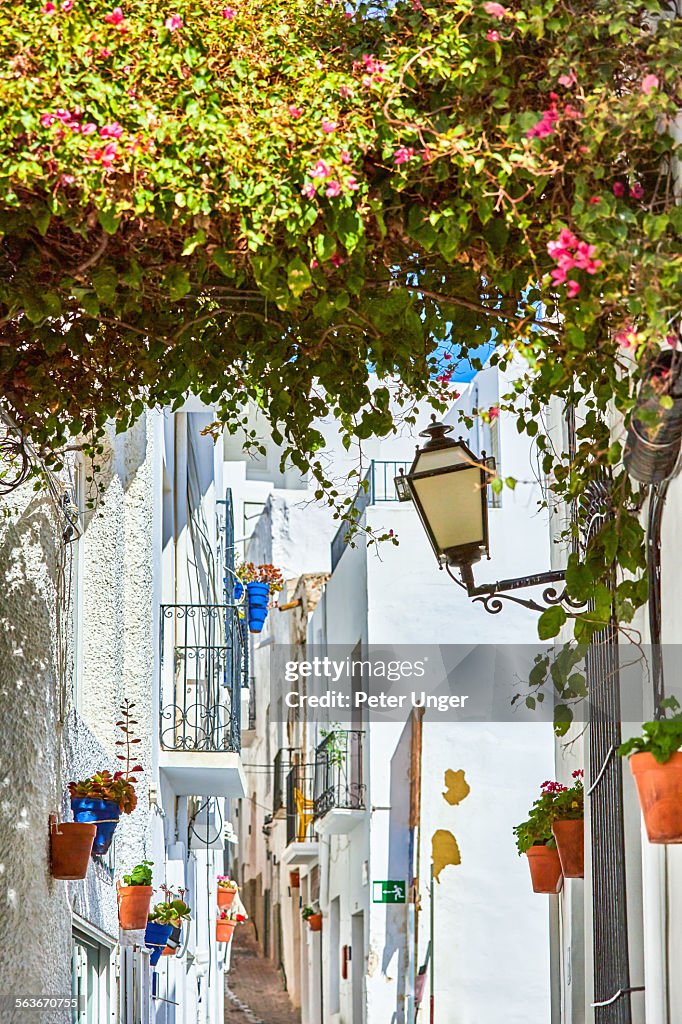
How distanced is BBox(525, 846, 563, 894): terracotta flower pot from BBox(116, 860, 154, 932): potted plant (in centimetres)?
234

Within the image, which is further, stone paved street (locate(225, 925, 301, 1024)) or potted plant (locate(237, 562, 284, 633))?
stone paved street (locate(225, 925, 301, 1024))

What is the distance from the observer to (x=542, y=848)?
25.1 feet

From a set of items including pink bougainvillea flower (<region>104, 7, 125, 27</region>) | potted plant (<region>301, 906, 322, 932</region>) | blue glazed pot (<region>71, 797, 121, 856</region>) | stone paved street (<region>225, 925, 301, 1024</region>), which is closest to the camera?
pink bougainvillea flower (<region>104, 7, 125, 27</region>)

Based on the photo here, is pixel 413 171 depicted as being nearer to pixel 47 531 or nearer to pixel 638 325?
pixel 638 325

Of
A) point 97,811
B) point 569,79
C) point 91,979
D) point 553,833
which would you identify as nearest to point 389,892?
point 91,979

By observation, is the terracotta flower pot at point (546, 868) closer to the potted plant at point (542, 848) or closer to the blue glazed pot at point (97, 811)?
the potted plant at point (542, 848)

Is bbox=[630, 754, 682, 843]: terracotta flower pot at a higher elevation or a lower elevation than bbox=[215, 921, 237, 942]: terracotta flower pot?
higher

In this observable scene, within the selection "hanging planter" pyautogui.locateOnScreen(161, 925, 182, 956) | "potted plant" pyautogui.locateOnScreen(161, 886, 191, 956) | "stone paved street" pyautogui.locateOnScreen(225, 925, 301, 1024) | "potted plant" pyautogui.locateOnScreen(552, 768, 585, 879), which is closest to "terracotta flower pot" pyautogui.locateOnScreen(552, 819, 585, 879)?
"potted plant" pyautogui.locateOnScreen(552, 768, 585, 879)

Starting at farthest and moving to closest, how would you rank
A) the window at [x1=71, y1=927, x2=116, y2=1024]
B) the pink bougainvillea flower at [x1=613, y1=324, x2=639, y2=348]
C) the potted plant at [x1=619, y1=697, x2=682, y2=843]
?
the window at [x1=71, y1=927, x2=116, y2=1024]
the potted plant at [x1=619, y1=697, x2=682, y2=843]
the pink bougainvillea flower at [x1=613, y1=324, x2=639, y2=348]

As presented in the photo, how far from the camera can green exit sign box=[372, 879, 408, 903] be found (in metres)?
15.8

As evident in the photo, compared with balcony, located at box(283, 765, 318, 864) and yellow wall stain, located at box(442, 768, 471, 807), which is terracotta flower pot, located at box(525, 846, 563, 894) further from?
balcony, located at box(283, 765, 318, 864)

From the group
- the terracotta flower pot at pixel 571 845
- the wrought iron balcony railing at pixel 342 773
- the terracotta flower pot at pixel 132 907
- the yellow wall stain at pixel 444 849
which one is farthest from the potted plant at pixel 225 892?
the terracotta flower pot at pixel 571 845

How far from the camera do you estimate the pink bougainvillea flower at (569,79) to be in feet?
10.2

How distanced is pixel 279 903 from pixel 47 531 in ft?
92.8
